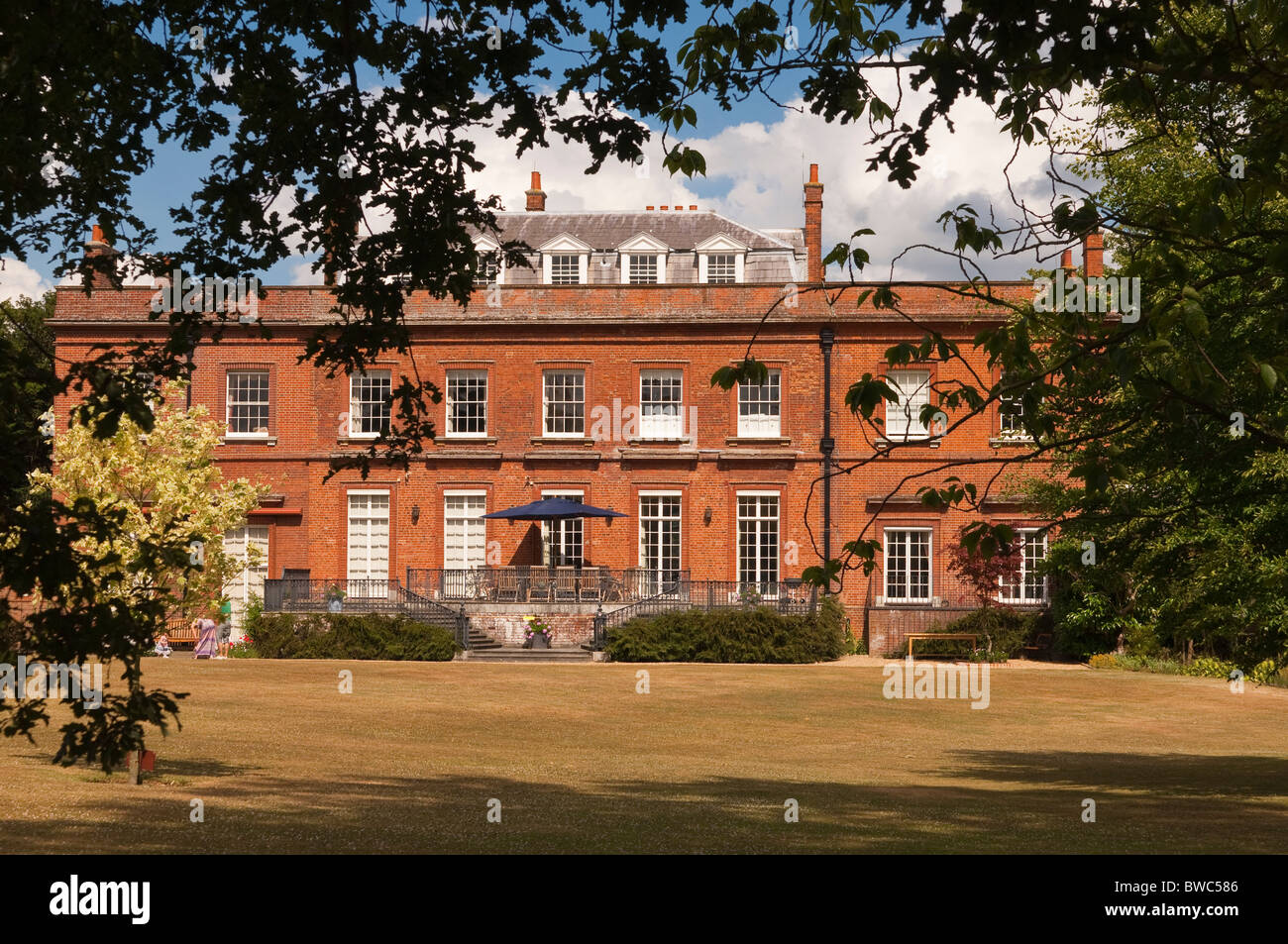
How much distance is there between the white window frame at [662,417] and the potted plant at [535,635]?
262 inches

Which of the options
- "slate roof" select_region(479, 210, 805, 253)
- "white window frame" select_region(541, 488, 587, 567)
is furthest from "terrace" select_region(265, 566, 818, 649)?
"slate roof" select_region(479, 210, 805, 253)

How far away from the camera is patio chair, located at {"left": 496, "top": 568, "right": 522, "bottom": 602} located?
33.7m

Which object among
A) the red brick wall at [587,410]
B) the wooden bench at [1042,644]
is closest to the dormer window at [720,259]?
the red brick wall at [587,410]

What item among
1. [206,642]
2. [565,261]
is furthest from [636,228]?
[206,642]

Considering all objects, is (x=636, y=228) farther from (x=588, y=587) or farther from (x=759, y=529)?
(x=588, y=587)

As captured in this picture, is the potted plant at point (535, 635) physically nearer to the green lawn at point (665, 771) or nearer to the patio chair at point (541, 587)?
the patio chair at point (541, 587)

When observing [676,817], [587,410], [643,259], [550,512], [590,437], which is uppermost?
[643,259]

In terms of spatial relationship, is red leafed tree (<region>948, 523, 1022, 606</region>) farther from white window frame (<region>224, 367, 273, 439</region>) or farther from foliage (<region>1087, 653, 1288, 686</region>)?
white window frame (<region>224, 367, 273, 439</region>)

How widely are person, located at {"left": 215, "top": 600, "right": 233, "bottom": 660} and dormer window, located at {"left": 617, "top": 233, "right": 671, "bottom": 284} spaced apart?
16161 mm

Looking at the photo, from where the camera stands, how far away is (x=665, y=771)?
44.9 feet

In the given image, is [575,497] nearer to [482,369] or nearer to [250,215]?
[482,369]

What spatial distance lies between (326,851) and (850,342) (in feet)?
97.0

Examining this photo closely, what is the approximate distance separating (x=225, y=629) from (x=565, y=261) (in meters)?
16.5

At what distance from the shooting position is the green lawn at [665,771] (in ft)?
30.0
